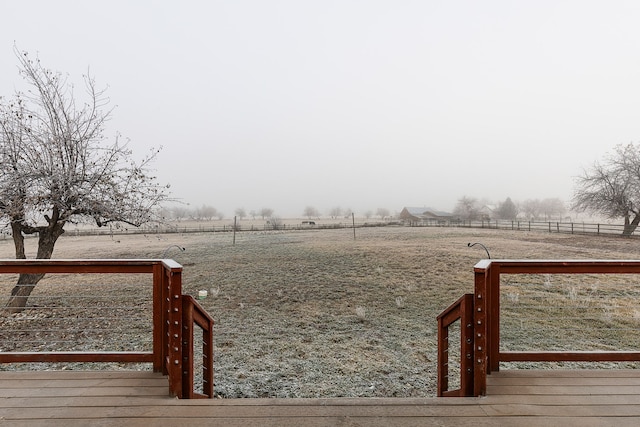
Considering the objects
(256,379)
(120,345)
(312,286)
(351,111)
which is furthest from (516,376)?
(351,111)

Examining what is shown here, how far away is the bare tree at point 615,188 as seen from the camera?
19453 millimetres

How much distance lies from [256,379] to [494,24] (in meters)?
15.1

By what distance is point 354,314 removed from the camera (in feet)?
21.6

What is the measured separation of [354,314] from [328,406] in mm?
4877

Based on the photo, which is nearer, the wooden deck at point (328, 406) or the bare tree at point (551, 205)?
the wooden deck at point (328, 406)

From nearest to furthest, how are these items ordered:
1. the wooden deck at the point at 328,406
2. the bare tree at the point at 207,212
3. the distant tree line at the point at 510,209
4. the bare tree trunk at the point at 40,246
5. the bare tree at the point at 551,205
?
the wooden deck at the point at 328,406, the bare tree trunk at the point at 40,246, the bare tree at the point at 207,212, the distant tree line at the point at 510,209, the bare tree at the point at 551,205

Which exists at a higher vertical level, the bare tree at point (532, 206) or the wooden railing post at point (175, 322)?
the bare tree at point (532, 206)

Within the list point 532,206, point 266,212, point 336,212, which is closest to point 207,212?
point 266,212

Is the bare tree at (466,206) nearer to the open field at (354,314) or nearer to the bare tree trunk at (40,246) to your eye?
the open field at (354,314)

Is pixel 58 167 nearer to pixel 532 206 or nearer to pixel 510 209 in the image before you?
pixel 510 209

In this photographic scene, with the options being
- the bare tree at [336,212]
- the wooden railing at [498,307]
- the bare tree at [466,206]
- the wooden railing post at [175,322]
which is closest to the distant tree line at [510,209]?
the bare tree at [466,206]

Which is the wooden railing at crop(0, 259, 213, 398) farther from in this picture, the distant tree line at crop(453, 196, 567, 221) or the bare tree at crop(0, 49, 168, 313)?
the distant tree line at crop(453, 196, 567, 221)

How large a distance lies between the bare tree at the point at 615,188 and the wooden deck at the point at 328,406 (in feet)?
81.0

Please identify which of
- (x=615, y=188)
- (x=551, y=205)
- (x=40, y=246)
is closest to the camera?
(x=40, y=246)
